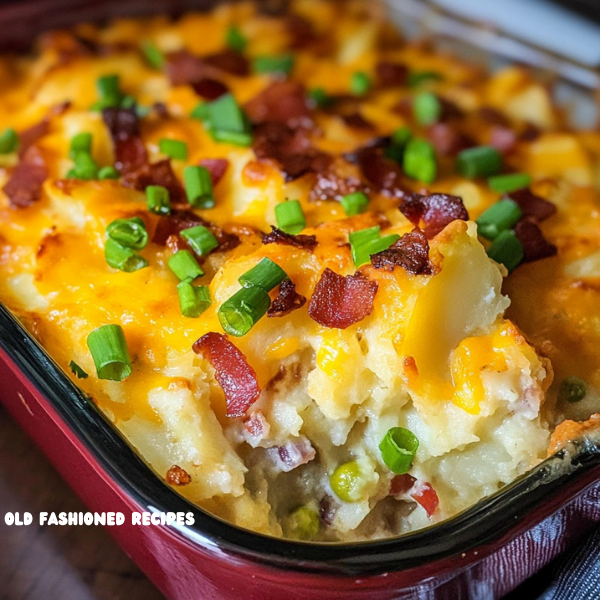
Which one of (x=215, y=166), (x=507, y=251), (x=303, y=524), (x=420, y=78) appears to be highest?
(x=215, y=166)

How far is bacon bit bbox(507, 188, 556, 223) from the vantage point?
78.3 inches

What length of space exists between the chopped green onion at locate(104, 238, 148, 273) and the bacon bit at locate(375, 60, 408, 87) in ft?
4.56

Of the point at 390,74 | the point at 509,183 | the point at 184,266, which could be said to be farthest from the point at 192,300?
the point at 390,74

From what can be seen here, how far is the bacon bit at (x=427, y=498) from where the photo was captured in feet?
5.00

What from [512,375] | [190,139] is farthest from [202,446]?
[190,139]

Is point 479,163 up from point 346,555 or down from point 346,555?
down

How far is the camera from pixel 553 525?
4.72ft

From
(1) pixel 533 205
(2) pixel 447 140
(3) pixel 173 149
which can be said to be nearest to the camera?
(1) pixel 533 205

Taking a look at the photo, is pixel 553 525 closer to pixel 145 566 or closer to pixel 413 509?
pixel 413 509

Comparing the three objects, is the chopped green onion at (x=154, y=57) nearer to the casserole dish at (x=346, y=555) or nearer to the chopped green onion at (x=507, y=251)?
the chopped green onion at (x=507, y=251)

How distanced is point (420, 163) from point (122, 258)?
3.07ft

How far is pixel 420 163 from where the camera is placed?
2.21 meters

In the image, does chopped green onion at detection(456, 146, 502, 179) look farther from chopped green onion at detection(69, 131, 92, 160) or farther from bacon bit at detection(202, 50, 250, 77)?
chopped green onion at detection(69, 131, 92, 160)

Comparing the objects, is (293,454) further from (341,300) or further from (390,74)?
(390,74)
